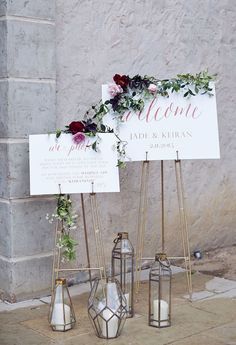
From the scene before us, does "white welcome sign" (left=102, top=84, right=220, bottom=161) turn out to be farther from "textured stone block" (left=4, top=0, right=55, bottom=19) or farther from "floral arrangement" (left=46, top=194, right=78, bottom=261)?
"textured stone block" (left=4, top=0, right=55, bottom=19)

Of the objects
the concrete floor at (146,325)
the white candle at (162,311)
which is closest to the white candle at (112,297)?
the concrete floor at (146,325)

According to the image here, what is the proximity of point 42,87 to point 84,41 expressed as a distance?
0.53m

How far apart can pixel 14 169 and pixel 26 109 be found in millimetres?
401

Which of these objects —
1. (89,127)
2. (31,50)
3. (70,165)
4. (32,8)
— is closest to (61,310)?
(70,165)

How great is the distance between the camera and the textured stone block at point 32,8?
3.91 meters

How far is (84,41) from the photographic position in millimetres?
4348

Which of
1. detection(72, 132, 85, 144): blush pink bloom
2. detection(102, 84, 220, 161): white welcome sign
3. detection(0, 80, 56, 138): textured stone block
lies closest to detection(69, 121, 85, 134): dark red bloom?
detection(72, 132, 85, 144): blush pink bloom

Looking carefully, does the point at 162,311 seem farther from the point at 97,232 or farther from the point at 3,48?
the point at 3,48

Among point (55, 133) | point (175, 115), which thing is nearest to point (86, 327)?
point (55, 133)

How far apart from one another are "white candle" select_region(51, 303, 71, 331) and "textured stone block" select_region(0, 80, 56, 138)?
1170mm

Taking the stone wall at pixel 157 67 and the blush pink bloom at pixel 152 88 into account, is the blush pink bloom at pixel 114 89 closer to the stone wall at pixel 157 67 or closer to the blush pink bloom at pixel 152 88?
the blush pink bloom at pixel 152 88

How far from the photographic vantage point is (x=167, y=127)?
13.1 feet

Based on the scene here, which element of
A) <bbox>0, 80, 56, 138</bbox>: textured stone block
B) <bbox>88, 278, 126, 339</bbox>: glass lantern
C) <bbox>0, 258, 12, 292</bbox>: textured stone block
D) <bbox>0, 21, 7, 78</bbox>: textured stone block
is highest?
<bbox>0, 21, 7, 78</bbox>: textured stone block

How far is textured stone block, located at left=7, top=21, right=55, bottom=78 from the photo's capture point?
3.93 meters
